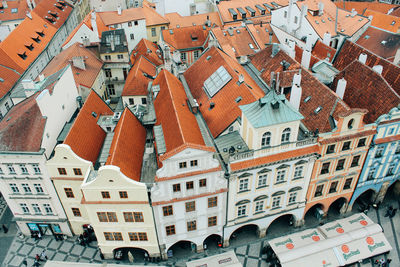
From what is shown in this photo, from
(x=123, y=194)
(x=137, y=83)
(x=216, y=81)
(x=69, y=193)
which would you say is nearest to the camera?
(x=123, y=194)

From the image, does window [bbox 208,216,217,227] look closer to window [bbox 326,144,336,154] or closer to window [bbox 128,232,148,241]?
window [bbox 128,232,148,241]

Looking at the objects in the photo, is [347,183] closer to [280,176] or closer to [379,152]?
[379,152]

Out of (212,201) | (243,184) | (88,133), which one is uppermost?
(88,133)

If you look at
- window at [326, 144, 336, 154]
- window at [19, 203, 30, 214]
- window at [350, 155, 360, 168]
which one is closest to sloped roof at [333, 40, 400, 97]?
window at [350, 155, 360, 168]

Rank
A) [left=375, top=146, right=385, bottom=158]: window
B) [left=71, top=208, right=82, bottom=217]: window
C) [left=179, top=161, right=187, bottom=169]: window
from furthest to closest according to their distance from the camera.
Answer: [left=71, top=208, right=82, bottom=217]: window < [left=375, top=146, right=385, bottom=158]: window < [left=179, top=161, right=187, bottom=169]: window

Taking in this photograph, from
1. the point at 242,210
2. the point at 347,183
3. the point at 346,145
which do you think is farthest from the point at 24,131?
the point at 347,183

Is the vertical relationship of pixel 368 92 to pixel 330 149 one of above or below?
above

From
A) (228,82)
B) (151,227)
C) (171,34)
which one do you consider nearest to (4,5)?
(171,34)
